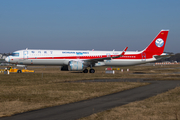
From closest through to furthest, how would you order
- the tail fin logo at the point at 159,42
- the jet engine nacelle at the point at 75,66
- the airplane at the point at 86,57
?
1. the jet engine nacelle at the point at 75,66
2. the airplane at the point at 86,57
3. the tail fin logo at the point at 159,42

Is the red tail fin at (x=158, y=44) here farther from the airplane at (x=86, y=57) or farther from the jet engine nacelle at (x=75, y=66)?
the jet engine nacelle at (x=75, y=66)


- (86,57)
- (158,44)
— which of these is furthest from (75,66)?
(158,44)

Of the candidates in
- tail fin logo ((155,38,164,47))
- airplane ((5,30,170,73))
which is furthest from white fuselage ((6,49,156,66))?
tail fin logo ((155,38,164,47))

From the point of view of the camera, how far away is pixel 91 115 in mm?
10828

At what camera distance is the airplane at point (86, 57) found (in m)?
43.8

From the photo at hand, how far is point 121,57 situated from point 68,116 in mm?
38318

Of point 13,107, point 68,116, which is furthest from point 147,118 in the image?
point 13,107

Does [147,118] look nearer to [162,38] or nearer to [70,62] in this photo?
[70,62]

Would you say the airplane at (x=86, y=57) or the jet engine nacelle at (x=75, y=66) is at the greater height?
the airplane at (x=86, y=57)

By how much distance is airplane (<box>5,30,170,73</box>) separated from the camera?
43.8 meters

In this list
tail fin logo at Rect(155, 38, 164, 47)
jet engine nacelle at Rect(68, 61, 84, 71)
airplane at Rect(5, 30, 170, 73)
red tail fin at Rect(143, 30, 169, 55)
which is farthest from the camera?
tail fin logo at Rect(155, 38, 164, 47)

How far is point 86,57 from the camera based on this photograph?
46562 mm

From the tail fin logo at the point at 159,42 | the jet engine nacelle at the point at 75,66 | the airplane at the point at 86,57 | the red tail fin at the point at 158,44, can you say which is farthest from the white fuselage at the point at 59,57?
the tail fin logo at the point at 159,42

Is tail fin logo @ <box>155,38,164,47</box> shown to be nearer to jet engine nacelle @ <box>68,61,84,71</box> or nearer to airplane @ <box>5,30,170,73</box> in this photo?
airplane @ <box>5,30,170,73</box>
